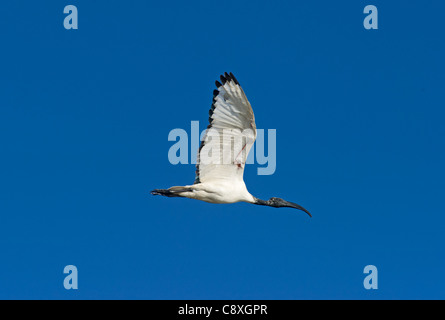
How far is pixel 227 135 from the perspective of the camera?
57.0 ft

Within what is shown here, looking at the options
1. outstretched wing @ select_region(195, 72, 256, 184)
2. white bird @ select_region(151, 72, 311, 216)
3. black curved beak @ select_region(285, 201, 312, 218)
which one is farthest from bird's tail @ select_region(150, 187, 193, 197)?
black curved beak @ select_region(285, 201, 312, 218)

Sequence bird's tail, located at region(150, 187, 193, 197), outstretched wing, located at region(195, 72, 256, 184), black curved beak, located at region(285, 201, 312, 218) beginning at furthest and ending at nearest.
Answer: black curved beak, located at region(285, 201, 312, 218) → bird's tail, located at region(150, 187, 193, 197) → outstretched wing, located at region(195, 72, 256, 184)

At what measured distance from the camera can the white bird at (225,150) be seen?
667 inches

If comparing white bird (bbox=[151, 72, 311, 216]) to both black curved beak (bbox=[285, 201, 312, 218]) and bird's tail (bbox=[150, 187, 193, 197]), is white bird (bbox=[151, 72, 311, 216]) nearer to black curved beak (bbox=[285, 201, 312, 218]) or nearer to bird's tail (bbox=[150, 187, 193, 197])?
bird's tail (bbox=[150, 187, 193, 197])

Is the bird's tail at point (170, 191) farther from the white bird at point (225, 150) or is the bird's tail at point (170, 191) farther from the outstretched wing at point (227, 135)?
the outstretched wing at point (227, 135)

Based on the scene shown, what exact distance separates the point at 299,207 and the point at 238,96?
4.10m

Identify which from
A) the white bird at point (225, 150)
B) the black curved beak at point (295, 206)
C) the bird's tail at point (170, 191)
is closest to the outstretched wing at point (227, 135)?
the white bird at point (225, 150)

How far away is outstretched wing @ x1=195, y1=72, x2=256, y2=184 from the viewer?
16.9 metres

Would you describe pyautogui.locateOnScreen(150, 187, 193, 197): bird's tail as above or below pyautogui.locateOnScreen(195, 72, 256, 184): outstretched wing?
below

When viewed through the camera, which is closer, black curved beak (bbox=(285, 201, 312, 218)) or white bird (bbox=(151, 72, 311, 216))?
white bird (bbox=(151, 72, 311, 216))

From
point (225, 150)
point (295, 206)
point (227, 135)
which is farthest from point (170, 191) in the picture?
A: point (295, 206)

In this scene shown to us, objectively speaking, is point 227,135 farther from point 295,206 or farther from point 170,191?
point 295,206
